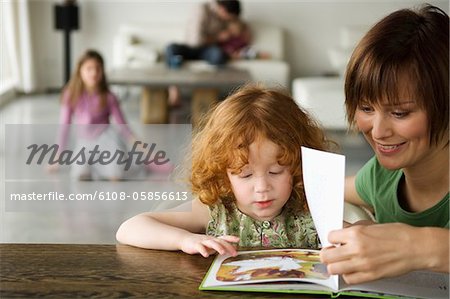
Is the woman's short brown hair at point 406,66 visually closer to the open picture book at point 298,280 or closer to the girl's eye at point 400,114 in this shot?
the girl's eye at point 400,114

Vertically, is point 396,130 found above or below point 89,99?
above

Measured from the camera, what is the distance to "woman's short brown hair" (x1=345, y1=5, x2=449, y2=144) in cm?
150

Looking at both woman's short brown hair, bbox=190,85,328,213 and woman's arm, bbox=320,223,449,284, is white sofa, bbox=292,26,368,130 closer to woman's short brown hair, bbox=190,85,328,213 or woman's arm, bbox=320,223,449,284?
woman's short brown hair, bbox=190,85,328,213

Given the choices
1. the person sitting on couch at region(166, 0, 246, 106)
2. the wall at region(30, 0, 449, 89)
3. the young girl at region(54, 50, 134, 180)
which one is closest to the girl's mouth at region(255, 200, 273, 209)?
the young girl at region(54, 50, 134, 180)

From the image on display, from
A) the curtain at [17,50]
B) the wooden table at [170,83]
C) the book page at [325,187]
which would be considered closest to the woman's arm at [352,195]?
the book page at [325,187]

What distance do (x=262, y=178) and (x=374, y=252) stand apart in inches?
15.7

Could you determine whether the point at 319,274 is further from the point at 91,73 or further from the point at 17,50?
the point at 17,50

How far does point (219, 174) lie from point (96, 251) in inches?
12.3

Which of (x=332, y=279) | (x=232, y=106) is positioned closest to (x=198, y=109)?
(x=232, y=106)

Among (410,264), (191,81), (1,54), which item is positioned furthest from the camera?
(1,54)

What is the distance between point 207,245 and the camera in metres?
1.42

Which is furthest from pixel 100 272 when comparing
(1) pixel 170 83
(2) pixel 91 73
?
(1) pixel 170 83

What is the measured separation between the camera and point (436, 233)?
1254 millimetres

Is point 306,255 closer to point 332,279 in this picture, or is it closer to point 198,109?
point 332,279
